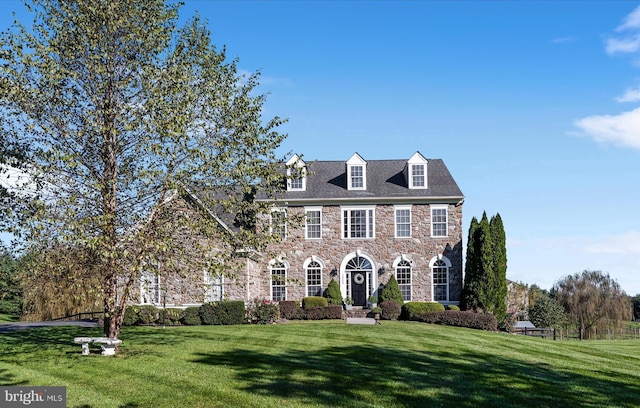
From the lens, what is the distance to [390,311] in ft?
97.4

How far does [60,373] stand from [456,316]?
62.8 ft

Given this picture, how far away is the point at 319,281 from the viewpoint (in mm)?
34188

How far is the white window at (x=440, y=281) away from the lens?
33.5 m

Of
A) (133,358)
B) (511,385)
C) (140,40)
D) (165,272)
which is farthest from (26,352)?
(511,385)

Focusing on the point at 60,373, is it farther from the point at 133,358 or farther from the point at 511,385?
the point at 511,385

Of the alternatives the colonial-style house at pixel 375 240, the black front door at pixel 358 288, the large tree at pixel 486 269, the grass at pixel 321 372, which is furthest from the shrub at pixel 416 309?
the grass at pixel 321 372

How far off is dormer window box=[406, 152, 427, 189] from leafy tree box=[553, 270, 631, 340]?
20.0 meters

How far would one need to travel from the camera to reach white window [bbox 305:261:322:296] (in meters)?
34.1

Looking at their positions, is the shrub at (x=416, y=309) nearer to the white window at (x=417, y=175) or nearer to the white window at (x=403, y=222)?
the white window at (x=403, y=222)

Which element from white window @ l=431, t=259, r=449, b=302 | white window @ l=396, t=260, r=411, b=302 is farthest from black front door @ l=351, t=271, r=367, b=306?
white window @ l=431, t=259, r=449, b=302

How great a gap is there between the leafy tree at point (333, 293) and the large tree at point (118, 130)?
16540 mm

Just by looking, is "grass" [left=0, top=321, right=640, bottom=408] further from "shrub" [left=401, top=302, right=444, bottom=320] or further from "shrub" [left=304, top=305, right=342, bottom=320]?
"shrub" [left=304, top=305, right=342, bottom=320]

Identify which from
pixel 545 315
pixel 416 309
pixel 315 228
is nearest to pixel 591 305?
pixel 545 315

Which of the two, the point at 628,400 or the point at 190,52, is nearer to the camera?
the point at 628,400
